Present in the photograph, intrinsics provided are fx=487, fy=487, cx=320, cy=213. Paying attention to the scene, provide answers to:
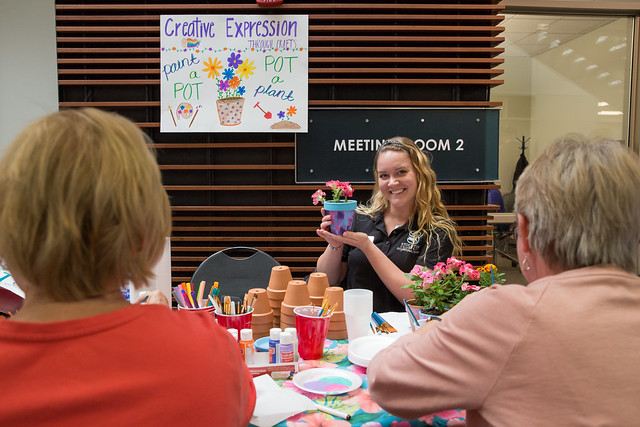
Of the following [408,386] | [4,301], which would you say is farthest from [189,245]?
[408,386]

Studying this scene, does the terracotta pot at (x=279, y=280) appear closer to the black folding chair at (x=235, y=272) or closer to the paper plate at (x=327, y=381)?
the paper plate at (x=327, y=381)

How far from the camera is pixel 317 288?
1959 mm

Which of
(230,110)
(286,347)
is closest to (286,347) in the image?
(286,347)

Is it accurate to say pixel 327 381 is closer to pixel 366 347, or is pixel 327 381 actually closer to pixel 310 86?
pixel 366 347

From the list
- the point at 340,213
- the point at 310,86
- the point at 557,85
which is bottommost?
the point at 340,213

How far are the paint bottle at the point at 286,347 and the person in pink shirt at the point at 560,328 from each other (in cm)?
49

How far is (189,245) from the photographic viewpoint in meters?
4.24

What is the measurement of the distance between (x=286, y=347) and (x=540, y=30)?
4893 millimetres

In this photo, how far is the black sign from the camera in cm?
407

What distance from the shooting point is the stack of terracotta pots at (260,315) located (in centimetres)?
184

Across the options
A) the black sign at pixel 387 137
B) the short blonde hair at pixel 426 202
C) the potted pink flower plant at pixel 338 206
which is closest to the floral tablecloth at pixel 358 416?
the potted pink flower plant at pixel 338 206

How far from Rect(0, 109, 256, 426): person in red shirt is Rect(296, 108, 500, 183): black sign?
322 centimetres

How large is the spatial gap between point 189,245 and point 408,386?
11.2 feet

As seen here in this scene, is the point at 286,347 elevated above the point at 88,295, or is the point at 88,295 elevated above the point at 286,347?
the point at 88,295
